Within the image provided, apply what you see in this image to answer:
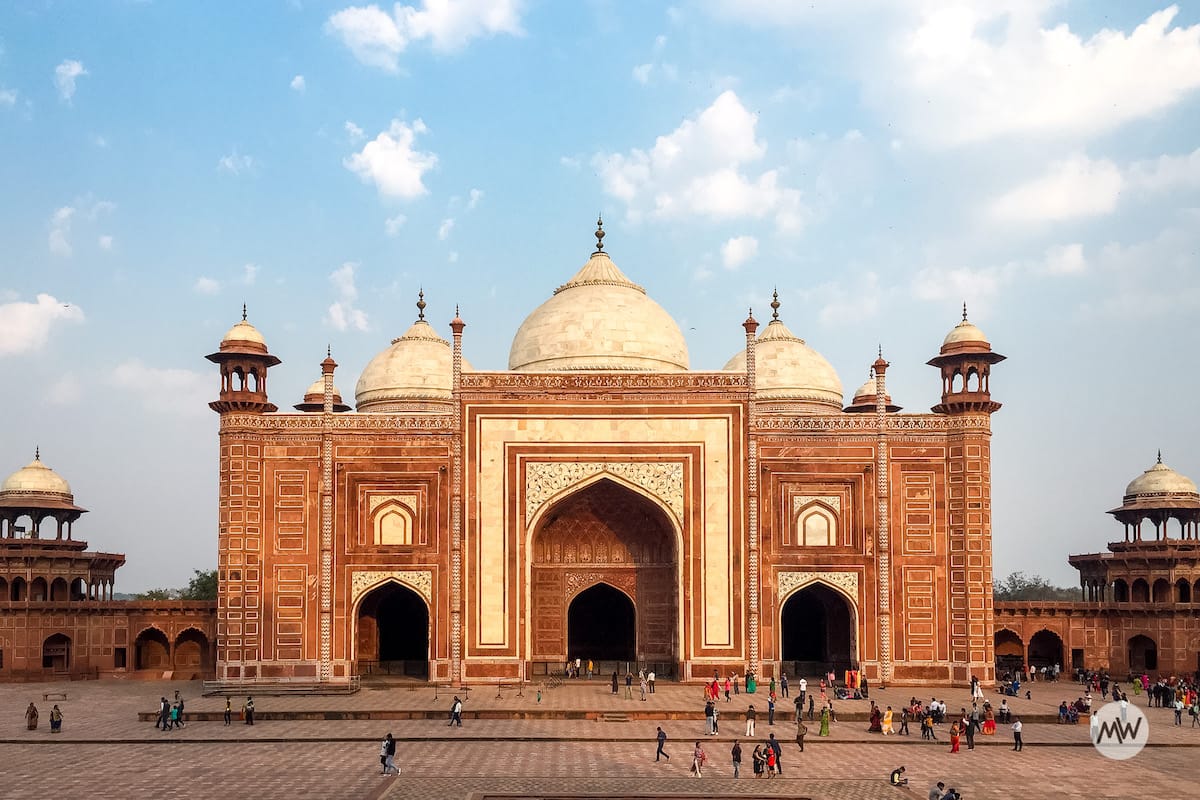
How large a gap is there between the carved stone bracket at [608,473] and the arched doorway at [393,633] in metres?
3.89

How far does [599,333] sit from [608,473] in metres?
4.40

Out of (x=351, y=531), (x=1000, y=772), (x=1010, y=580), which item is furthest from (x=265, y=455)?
(x=1010, y=580)

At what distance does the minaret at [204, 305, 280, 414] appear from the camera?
89.8 feet

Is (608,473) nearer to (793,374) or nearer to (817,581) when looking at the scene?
(817,581)

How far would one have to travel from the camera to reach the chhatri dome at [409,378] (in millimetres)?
33406

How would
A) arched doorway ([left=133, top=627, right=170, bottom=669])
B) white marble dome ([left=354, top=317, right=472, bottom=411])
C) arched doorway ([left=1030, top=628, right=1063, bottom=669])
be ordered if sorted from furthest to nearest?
white marble dome ([left=354, top=317, right=472, bottom=411]) → arched doorway ([left=1030, top=628, right=1063, bottom=669]) → arched doorway ([left=133, top=627, right=170, bottom=669])

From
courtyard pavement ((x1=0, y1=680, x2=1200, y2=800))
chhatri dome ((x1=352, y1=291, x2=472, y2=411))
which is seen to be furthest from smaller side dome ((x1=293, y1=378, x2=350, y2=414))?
courtyard pavement ((x1=0, y1=680, x2=1200, y2=800))

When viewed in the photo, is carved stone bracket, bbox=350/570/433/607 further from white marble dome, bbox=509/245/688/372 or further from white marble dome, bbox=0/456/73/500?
white marble dome, bbox=0/456/73/500

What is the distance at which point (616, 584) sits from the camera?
2883 centimetres

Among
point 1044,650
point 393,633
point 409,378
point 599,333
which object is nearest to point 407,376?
point 409,378

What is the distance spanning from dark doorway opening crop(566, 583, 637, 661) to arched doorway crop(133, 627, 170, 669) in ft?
36.2

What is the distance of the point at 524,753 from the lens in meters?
19.1

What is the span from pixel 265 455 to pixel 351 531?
8.82 ft

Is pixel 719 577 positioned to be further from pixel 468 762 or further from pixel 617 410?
pixel 468 762
